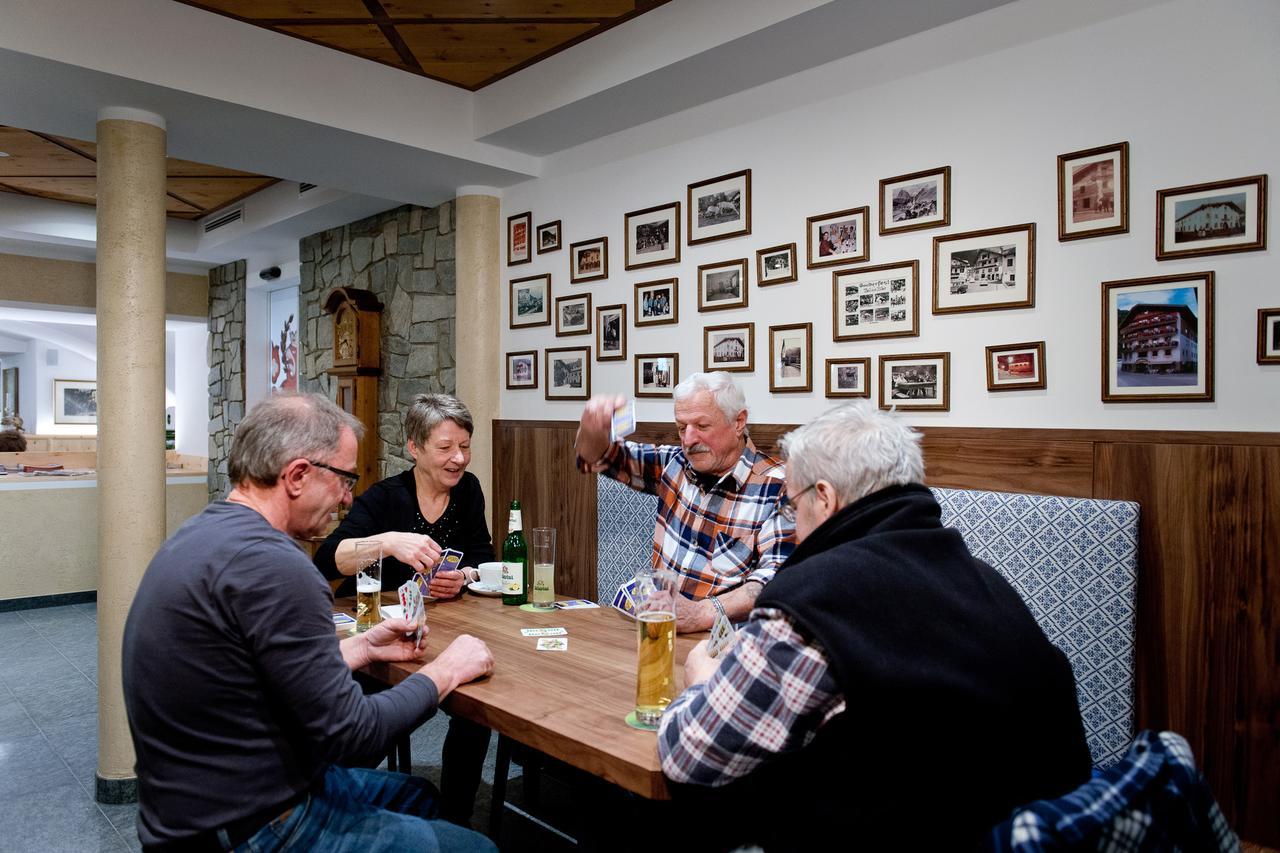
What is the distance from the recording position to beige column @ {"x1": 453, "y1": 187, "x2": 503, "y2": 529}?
4844 millimetres

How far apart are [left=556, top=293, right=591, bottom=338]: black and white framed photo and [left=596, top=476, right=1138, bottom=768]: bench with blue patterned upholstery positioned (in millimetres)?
2293

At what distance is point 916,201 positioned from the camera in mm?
3137

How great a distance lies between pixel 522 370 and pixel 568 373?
1.26 ft

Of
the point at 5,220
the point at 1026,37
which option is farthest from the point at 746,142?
the point at 5,220

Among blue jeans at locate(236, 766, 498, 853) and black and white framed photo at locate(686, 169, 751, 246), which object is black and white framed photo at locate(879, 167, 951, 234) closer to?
black and white framed photo at locate(686, 169, 751, 246)

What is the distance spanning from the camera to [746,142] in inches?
146

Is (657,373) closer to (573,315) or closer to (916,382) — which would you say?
(573,315)

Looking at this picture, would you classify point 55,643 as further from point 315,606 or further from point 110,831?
point 315,606

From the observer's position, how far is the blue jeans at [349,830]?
147cm

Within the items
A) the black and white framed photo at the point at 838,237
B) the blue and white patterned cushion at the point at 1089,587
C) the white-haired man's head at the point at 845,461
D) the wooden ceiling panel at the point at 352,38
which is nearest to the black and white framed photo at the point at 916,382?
the black and white framed photo at the point at 838,237

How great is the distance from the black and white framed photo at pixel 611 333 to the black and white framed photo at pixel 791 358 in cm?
91

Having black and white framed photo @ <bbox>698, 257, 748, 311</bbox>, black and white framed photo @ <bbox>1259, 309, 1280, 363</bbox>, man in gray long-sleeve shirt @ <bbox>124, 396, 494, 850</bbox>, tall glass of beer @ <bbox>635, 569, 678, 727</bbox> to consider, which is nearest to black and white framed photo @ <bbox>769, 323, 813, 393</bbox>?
black and white framed photo @ <bbox>698, 257, 748, 311</bbox>

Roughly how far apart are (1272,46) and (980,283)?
1.01 metres

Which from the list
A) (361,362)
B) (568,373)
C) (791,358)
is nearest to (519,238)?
(568,373)
